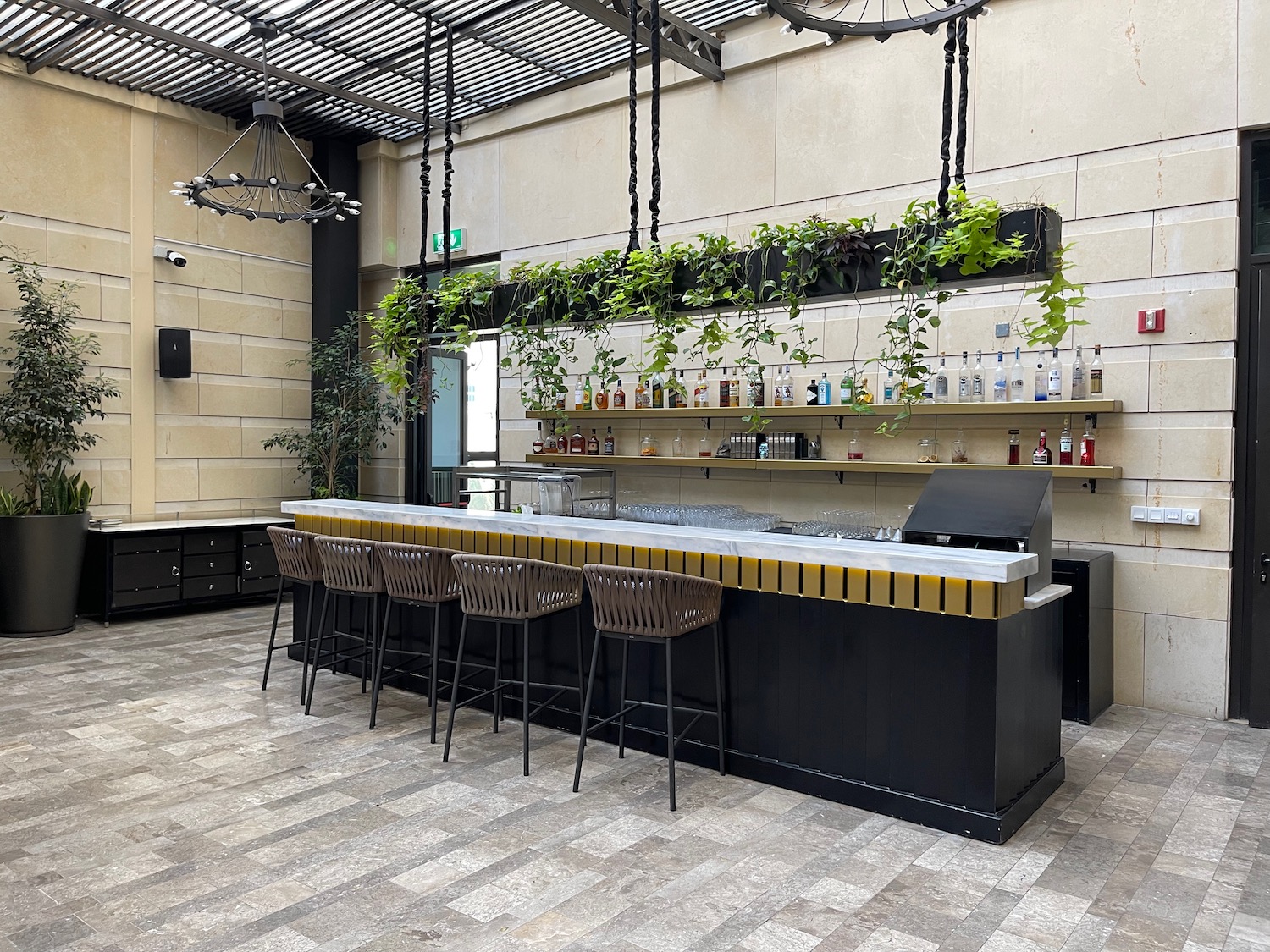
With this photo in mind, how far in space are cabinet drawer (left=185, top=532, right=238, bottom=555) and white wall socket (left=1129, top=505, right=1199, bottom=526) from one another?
263 inches

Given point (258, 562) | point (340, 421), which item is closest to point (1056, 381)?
point (340, 421)

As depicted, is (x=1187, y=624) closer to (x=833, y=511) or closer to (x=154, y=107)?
(x=833, y=511)

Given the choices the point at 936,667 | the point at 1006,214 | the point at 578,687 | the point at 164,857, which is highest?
the point at 1006,214

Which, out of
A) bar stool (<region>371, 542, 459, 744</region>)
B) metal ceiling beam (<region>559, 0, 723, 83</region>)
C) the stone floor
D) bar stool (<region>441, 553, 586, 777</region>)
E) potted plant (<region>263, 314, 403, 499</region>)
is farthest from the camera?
potted plant (<region>263, 314, 403, 499</region>)

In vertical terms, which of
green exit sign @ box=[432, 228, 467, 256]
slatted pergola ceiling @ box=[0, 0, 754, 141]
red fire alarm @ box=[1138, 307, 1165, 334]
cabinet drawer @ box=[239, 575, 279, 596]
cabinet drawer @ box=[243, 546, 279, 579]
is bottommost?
cabinet drawer @ box=[239, 575, 279, 596]

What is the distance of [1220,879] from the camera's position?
3.02 m

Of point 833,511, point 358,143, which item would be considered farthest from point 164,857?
point 358,143

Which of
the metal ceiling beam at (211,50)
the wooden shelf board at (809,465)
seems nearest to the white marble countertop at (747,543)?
the wooden shelf board at (809,465)

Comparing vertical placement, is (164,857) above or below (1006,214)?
below

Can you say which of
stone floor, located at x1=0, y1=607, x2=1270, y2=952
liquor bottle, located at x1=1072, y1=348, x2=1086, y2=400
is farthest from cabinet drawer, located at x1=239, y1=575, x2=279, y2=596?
liquor bottle, located at x1=1072, y1=348, x2=1086, y2=400

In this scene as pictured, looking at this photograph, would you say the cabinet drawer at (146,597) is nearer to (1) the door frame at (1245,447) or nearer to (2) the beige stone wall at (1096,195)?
(2) the beige stone wall at (1096,195)

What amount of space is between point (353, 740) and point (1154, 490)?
14.4 ft

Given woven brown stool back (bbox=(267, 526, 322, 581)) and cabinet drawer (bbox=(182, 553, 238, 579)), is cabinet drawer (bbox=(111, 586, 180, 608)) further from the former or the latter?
woven brown stool back (bbox=(267, 526, 322, 581))

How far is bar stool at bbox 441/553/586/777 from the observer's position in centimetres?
399
